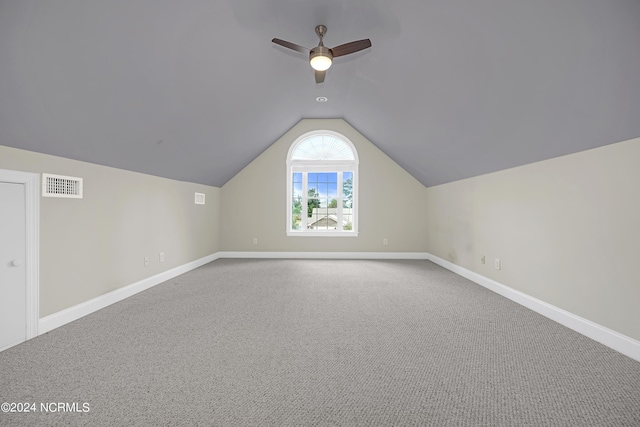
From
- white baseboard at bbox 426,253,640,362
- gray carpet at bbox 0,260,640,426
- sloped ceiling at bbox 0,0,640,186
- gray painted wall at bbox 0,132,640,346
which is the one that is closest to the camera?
gray carpet at bbox 0,260,640,426

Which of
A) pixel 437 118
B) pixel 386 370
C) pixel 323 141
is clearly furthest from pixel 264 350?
pixel 323 141

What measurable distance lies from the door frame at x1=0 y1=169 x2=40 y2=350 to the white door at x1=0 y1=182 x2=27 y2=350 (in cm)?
2

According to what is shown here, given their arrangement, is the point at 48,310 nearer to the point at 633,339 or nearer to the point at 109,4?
the point at 109,4

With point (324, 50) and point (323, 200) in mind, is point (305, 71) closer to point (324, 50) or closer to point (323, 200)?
point (324, 50)

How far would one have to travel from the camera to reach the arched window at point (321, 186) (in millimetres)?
6145

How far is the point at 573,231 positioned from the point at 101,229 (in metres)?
4.70

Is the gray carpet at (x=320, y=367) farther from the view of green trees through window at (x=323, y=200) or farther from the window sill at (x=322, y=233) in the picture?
the view of green trees through window at (x=323, y=200)

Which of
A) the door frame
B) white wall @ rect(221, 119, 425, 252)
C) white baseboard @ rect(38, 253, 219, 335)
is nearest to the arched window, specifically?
white wall @ rect(221, 119, 425, 252)

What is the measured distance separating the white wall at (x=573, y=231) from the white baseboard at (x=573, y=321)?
1.9 inches

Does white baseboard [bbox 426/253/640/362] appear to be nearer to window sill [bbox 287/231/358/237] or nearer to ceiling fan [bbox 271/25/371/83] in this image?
window sill [bbox 287/231/358/237]

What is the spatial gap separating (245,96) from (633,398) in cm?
430

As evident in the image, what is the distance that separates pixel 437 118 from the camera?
11.3ft

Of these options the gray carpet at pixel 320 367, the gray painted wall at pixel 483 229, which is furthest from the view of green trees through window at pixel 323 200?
the gray carpet at pixel 320 367

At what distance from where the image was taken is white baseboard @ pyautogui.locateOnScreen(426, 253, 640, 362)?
6.72 ft
